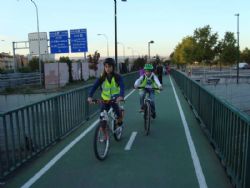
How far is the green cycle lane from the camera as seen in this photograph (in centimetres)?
579

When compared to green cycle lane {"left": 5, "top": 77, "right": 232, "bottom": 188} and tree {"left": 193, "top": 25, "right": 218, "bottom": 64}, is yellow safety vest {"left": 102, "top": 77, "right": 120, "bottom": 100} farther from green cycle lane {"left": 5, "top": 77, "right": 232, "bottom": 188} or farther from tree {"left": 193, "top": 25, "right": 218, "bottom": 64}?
tree {"left": 193, "top": 25, "right": 218, "bottom": 64}

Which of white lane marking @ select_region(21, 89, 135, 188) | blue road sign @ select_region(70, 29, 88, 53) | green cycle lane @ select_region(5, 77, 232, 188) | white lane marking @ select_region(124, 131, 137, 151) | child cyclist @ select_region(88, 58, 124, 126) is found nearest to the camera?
green cycle lane @ select_region(5, 77, 232, 188)

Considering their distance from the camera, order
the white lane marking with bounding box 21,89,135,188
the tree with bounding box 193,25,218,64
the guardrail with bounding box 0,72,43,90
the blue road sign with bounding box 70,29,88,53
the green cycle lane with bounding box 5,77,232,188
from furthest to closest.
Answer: the tree with bounding box 193,25,218,64 → the blue road sign with bounding box 70,29,88,53 → the guardrail with bounding box 0,72,43,90 → the white lane marking with bounding box 21,89,135,188 → the green cycle lane with bounding box 5,77,232,188

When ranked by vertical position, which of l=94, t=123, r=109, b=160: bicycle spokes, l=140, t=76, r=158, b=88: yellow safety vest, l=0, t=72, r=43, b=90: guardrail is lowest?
l=0, t=72, r=43, b=90: guardrail

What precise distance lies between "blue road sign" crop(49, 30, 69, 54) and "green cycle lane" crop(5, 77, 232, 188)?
30.7m

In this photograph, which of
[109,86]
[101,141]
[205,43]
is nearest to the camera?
[101,141]

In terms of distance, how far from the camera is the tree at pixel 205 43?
71.1m

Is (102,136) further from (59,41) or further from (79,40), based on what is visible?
(59,41)

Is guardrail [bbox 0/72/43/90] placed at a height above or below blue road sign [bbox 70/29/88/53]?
below

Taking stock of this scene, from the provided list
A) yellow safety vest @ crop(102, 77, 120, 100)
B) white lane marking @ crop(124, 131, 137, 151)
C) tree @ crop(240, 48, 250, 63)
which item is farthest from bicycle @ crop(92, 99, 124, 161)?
tree @ crop(240, 48, 250, 63)

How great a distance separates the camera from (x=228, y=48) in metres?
73.2

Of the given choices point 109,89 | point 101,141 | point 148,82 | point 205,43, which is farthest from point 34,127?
point 205,43

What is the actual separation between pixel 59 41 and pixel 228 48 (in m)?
43.9

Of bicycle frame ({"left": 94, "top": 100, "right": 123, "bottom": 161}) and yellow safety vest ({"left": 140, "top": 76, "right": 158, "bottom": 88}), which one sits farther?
yellow safety vest ({"left": 140, "top": 76, "right": 158, "bottom": 88})
